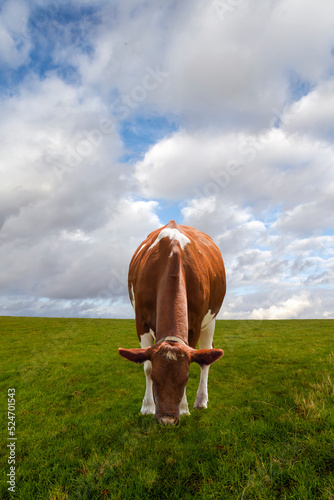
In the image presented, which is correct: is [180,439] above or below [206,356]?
below

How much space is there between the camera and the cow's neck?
504 cm

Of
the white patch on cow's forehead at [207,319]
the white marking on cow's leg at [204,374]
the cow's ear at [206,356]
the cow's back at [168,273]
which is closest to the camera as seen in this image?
the cow's ear at [206,356]

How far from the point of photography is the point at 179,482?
3836 mm

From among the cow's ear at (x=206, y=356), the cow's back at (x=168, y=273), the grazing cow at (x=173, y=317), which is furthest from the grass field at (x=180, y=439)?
the cow's back at (x=168, y=273)

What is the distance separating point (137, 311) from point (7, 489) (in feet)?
12.1

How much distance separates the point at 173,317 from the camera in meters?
5.12

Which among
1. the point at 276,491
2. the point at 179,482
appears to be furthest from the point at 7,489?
the point at 276,491

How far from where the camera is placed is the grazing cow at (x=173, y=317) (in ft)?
14.6

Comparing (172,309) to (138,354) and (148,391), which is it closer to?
(138,354)

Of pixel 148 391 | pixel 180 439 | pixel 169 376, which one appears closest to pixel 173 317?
pixel 169 376

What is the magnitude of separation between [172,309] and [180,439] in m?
2.31

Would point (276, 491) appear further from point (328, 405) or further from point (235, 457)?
point (328, 405)

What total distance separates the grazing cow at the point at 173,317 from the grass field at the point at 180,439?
0.65 metres

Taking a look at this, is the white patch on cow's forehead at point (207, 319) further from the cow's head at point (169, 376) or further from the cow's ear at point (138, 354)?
the cow's ear at point (138, 354)
